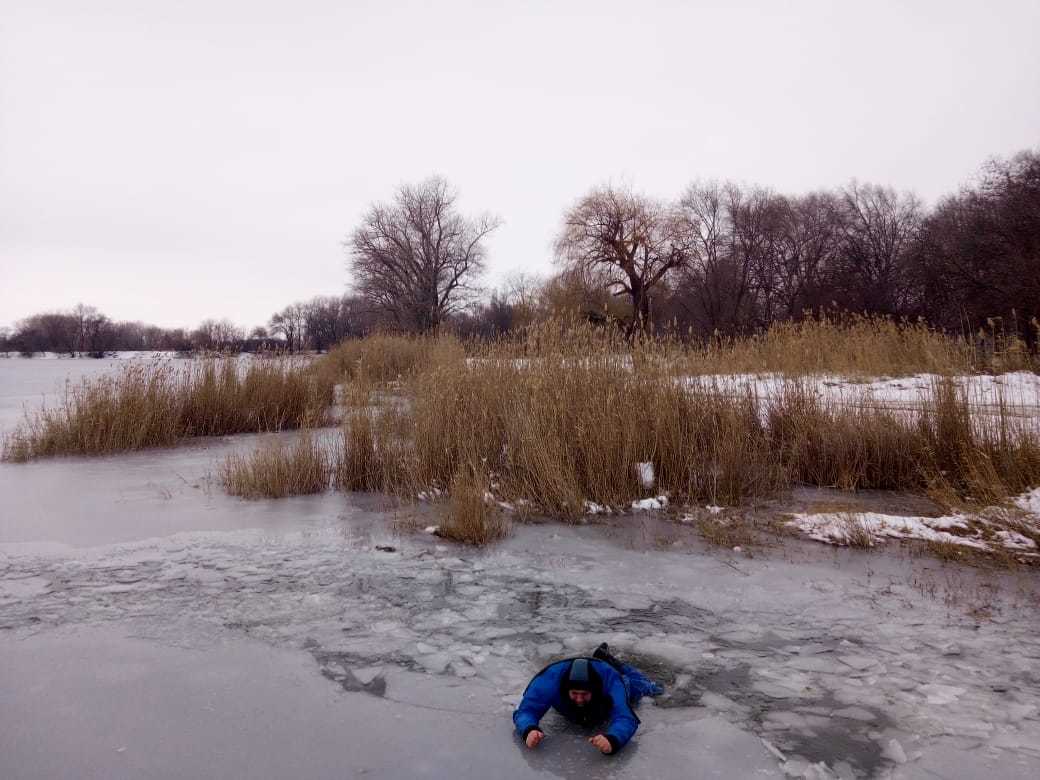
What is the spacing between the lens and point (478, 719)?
2.75 metres

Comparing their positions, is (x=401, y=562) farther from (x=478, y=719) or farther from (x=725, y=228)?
(x=725, y=228)

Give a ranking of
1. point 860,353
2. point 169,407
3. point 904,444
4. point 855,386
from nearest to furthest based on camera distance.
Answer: point 904,444, point 855,386, point 860,353, point 169,407

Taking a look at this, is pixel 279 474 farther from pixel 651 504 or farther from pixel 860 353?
pixel 860 353

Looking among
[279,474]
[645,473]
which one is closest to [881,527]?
[645,473]

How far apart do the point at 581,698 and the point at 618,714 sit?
6.3 inches

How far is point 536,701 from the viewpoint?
8.92 ft

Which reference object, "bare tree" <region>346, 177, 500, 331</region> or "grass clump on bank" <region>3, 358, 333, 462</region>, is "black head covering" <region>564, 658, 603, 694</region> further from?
"bare tree" <region>346, 177, 500, 331</region>

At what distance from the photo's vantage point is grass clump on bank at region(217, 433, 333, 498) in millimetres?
7191

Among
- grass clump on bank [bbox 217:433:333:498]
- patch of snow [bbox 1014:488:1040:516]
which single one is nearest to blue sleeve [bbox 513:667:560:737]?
patch of snow [bbox 1014:488:1040:516]

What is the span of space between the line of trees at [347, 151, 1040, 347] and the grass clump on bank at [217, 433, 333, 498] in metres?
26.2

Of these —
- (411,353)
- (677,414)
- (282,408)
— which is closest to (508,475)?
(677,414)

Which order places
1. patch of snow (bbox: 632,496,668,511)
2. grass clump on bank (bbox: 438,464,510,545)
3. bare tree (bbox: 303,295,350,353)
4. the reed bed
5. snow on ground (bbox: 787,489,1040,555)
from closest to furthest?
snow on ground (bbox: 787,489,1040,555)
grass clump on bank (bbox: 438,464,510,545)
patch of snow (bbox: 632,496,668,511)
the reed bed
bare tree (bbox: 303,295,350,353)

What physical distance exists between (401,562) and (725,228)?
45.7 meters

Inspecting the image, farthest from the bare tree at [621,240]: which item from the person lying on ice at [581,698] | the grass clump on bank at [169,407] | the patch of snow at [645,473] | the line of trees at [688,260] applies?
the person lying on ice at [581,698]
